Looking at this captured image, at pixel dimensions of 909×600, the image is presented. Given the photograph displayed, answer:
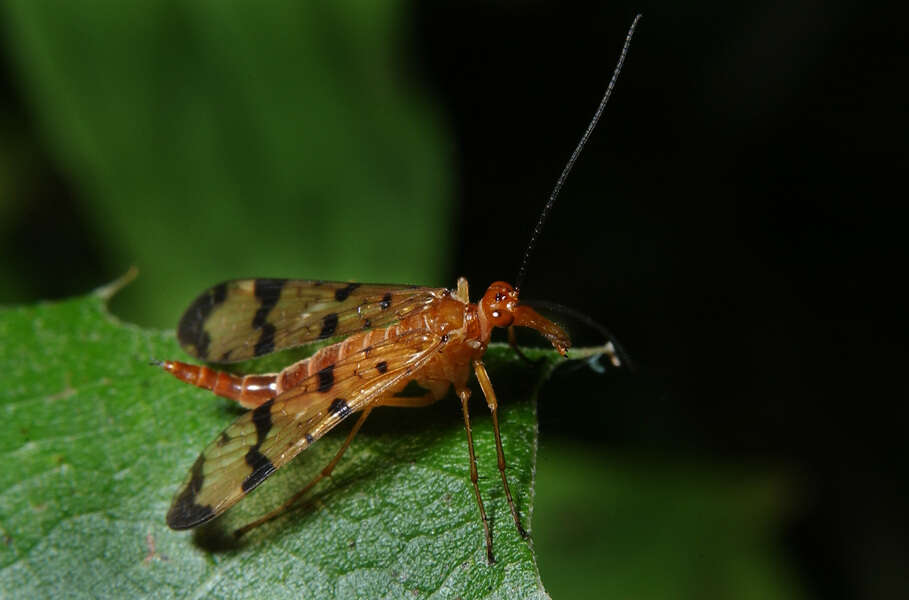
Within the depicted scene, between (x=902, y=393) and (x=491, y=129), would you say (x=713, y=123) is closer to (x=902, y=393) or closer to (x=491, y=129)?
(x=491, y=129)

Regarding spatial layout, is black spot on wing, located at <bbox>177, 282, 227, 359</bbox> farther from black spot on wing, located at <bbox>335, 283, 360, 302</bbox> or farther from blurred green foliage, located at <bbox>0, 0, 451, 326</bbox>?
blurred green foliage, located at <bbox>0, 0, 451, 326</bbox>

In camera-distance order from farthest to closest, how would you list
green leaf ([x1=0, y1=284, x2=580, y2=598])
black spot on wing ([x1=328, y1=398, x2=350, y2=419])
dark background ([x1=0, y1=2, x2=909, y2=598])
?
dark background ([x1=0, y1=2, x2=909, y2=598]), black spot on wing ([x1=328, y1=398, x2=350, y2=419]), green leaf ([x1=0, y1=284, x2=580, y2=598])

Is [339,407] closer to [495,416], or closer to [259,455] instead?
[259,455]

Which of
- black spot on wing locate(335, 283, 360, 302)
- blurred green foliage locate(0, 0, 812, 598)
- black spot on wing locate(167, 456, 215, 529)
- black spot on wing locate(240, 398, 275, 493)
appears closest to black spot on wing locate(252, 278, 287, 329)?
black spot on wing locate(335, 283, 360, 302)

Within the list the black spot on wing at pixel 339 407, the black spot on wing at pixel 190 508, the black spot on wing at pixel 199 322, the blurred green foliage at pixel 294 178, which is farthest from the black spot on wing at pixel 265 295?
the blurred green foliage at pixel 294 178

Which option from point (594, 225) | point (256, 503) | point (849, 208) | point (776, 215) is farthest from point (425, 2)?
point (256, 503)

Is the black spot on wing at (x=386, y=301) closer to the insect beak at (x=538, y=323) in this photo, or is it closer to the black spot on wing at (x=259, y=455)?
the insect beak at (x=538, y=323)

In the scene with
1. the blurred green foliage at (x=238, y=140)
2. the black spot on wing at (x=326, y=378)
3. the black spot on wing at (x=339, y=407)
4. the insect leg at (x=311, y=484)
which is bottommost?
the insect leg at (x=311, y=484)
